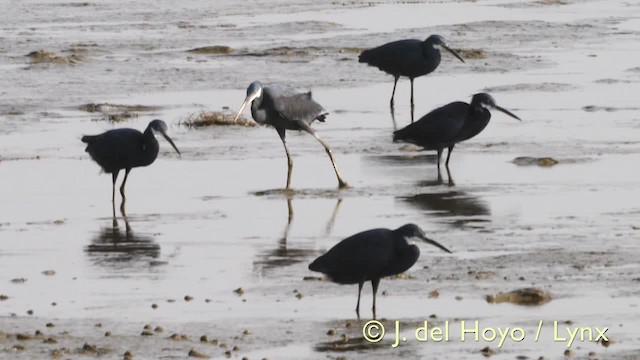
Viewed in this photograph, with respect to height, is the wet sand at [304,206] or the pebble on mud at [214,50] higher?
the wet sand at [304,206]

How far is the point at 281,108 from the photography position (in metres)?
18.5

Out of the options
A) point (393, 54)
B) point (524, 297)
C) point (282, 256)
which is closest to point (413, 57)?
point (393, 54)

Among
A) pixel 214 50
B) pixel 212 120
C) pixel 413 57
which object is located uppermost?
pixel 413 57

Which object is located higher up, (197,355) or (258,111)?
(258,111)

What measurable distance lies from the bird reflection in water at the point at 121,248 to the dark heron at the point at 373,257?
2.46 metres

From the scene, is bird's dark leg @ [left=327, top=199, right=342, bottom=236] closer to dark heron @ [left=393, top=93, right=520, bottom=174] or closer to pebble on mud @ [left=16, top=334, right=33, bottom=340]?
dark heron @ [left=393, top=93, right=520, bottom=174]

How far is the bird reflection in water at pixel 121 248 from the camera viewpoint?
560 inches

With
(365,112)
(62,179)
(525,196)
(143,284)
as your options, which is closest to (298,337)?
(143,284)

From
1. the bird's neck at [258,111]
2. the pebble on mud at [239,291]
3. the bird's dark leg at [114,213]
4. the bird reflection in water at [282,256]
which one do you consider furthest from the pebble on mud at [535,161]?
the pebble on mud at [239,291]

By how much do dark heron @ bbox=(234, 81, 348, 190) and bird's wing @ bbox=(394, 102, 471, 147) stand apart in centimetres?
99

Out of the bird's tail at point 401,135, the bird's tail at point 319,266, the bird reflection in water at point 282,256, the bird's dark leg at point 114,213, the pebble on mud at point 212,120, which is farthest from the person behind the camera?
the pebble on mud at point 212,120

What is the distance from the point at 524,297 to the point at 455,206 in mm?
4222

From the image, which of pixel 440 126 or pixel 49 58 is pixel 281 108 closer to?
pixel 440 126

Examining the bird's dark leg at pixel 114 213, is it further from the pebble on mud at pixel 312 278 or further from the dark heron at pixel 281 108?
the pebble on mud at pixel 312 278
